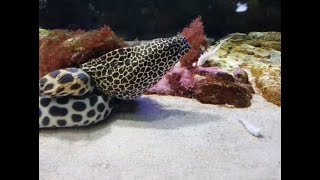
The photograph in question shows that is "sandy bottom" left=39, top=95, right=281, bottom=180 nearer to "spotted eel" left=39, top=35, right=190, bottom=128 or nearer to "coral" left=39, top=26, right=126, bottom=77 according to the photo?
"spotted eel" left=39, top=35, right=190, bottom=128

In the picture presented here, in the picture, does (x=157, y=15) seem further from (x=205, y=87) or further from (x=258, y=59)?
(x=205, y=87)

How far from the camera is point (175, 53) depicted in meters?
2.39

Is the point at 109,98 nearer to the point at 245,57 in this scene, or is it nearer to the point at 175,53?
the point at 175,53

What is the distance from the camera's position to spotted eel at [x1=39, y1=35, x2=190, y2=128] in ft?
7.08

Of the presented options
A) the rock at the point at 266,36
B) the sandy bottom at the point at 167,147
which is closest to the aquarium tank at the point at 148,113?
the sandy bottom at the point at 167,147

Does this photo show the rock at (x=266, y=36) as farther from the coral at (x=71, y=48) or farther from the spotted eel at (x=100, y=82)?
the coral at (x=71, y=48)

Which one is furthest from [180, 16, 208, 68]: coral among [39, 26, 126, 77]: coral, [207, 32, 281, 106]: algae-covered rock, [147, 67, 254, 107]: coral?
[39, 26, 126, 77]: coral

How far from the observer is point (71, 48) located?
245cm

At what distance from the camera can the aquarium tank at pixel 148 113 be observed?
1.83m

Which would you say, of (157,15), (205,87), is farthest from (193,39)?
(157,15)

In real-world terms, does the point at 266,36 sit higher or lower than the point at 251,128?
higher

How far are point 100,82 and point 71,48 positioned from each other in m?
0.38
